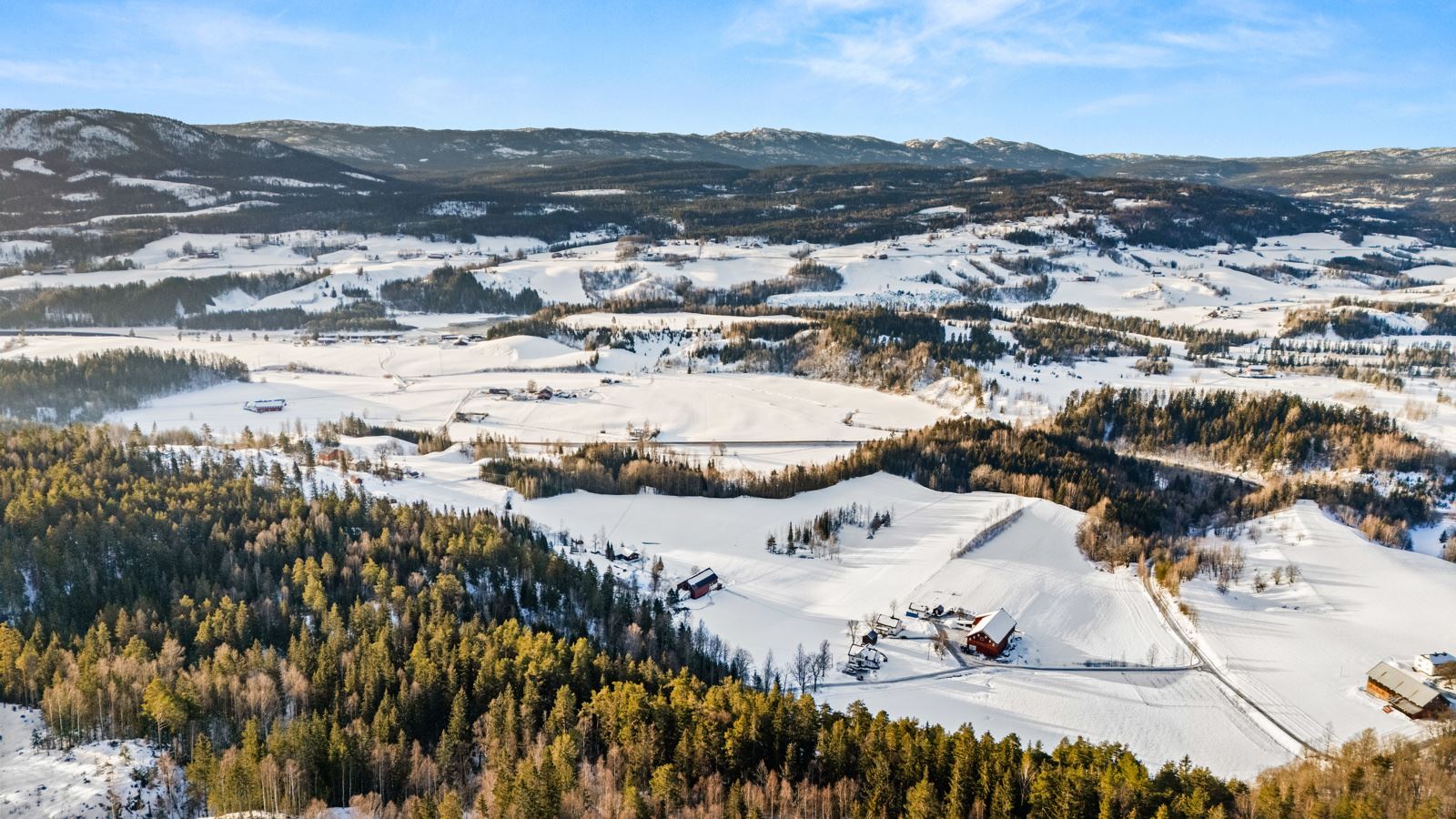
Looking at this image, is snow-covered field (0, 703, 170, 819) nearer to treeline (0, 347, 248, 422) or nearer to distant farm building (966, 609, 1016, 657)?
distant farm building (966, 609, 1016, 657)

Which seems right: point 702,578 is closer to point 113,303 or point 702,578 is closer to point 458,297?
point 458,297

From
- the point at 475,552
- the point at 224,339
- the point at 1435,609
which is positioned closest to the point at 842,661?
the point at 475,552

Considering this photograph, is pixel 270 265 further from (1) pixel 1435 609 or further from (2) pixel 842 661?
(1) pixel 1435 609

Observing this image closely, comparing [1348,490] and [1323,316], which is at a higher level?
[1323,316]

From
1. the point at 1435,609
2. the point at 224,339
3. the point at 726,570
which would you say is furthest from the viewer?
the point at 224,339

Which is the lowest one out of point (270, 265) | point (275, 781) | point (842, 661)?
point (842, 661)

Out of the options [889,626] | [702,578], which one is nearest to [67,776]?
[702,578]

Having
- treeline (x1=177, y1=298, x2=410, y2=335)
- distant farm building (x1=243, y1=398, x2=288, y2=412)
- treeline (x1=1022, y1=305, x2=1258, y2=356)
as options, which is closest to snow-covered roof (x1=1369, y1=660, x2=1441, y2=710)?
treeline (x1=1022, y1=305, x2=1258, y2=356)

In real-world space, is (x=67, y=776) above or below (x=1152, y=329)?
below
